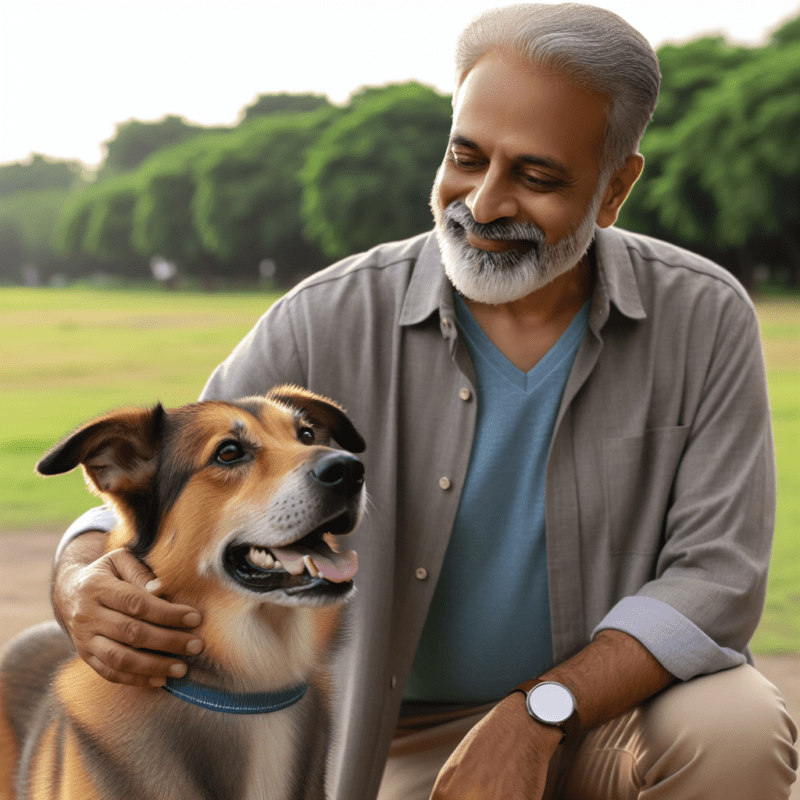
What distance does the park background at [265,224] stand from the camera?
1013 centimetres

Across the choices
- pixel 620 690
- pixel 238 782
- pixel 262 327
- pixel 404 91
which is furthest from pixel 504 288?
pixel 404 91

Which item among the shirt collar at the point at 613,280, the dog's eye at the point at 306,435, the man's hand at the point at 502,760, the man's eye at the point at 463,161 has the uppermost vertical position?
the man's eye at the point at 463,161

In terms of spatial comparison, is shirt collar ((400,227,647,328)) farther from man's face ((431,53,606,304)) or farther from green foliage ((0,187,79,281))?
green foliage ((0,187,79,281))

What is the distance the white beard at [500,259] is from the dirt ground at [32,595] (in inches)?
73.2

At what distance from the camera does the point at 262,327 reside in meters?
2.36

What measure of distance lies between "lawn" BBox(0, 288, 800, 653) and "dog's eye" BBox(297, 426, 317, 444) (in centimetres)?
29

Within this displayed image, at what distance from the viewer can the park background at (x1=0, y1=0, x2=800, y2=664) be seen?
33.2 feet

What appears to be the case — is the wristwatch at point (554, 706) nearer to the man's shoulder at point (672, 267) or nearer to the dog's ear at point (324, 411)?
the dog's ear at point (324, 411)

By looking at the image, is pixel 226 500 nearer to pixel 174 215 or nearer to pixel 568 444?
pixel 568 444

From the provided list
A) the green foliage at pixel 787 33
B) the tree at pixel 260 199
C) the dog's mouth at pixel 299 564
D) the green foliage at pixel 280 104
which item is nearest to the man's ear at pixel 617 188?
the dog's mouth at pixel 299 564

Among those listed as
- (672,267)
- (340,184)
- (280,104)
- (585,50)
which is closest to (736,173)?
(340,184)

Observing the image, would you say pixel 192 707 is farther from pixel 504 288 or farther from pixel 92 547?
pixel 504 288

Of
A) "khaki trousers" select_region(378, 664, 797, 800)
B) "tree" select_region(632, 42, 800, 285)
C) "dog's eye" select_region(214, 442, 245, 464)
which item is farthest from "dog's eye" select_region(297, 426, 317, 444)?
"tree" select_region(632, 42, 800, 285)

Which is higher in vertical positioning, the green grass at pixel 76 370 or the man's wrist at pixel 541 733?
the man's wrist at pixel 541 733
